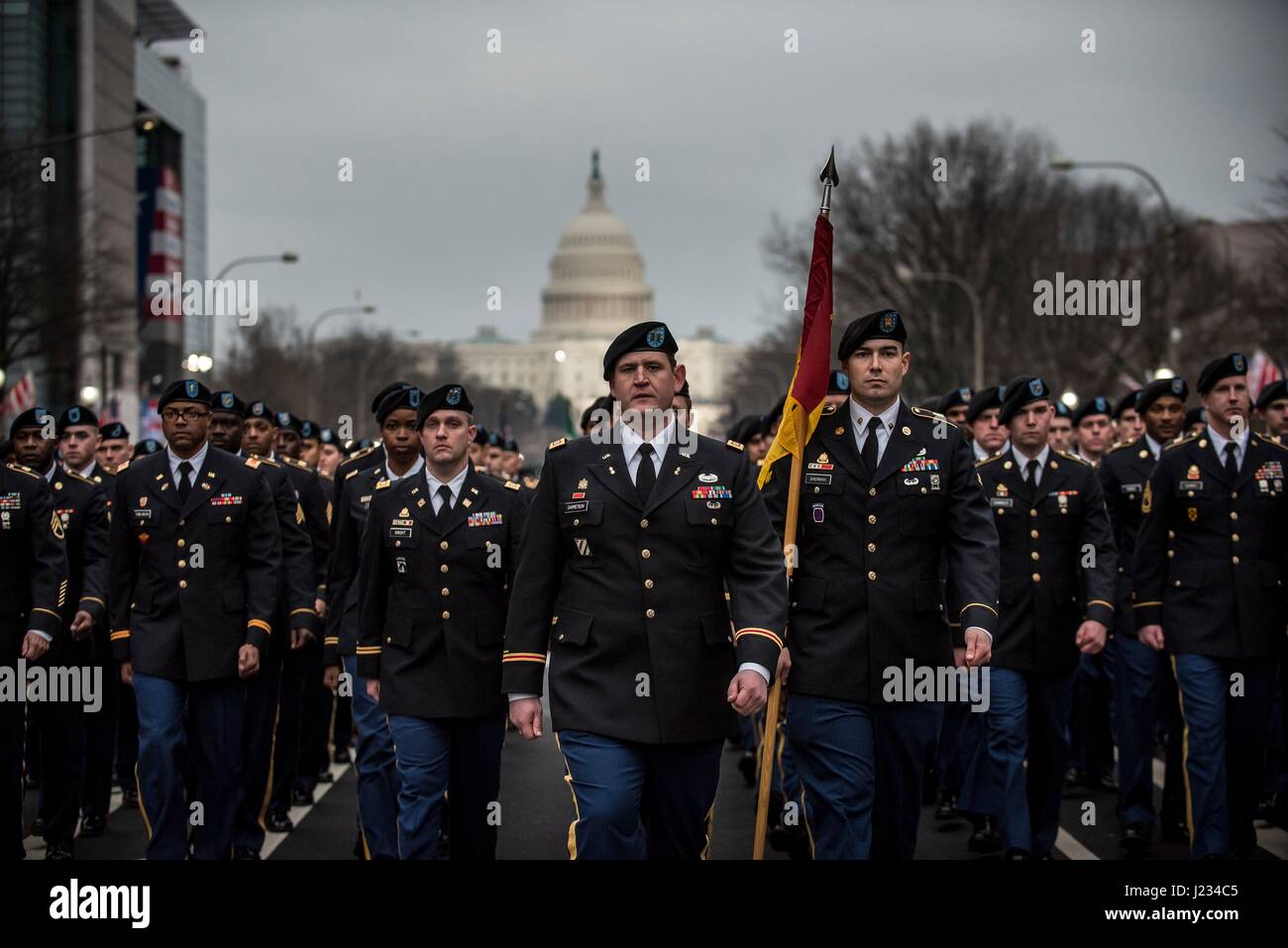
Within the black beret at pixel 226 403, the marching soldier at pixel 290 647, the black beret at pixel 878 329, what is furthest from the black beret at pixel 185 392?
the black beret at pixel 878 329

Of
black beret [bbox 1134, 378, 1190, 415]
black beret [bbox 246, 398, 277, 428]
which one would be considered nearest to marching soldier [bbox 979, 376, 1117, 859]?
black beret [bbox 1134, 378, 1190, 415]

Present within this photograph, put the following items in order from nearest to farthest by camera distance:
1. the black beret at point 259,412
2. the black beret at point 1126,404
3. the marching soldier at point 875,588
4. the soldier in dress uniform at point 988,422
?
the marching soldier at point 875,588 < the soldier in dress uniform at point 988,422 < the black beret at point 259,412 < the black beret at point 1126,404

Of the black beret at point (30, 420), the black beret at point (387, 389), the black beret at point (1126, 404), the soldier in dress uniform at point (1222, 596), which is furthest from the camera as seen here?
the black beret at point (1126, 404)

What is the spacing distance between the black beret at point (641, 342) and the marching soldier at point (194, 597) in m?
2.83

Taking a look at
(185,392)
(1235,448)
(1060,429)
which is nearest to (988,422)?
(1060,429)

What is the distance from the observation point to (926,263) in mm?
56594

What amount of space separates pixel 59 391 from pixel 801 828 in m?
61.4

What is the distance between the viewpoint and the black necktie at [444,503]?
8062 mm

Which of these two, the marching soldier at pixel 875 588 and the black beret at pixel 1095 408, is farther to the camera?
the black beret at pixel 1095 408

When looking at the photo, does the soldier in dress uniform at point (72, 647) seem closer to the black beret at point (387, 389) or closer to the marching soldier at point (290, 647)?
the marching soldier at point (290, 647)

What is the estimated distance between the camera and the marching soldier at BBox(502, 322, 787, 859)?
6.35 metres

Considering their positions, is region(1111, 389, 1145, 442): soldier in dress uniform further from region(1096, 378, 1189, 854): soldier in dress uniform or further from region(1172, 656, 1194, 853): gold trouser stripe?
region(1172, 656, 1194, 853): gold trouser stripe

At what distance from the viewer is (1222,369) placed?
9117 millimetres
